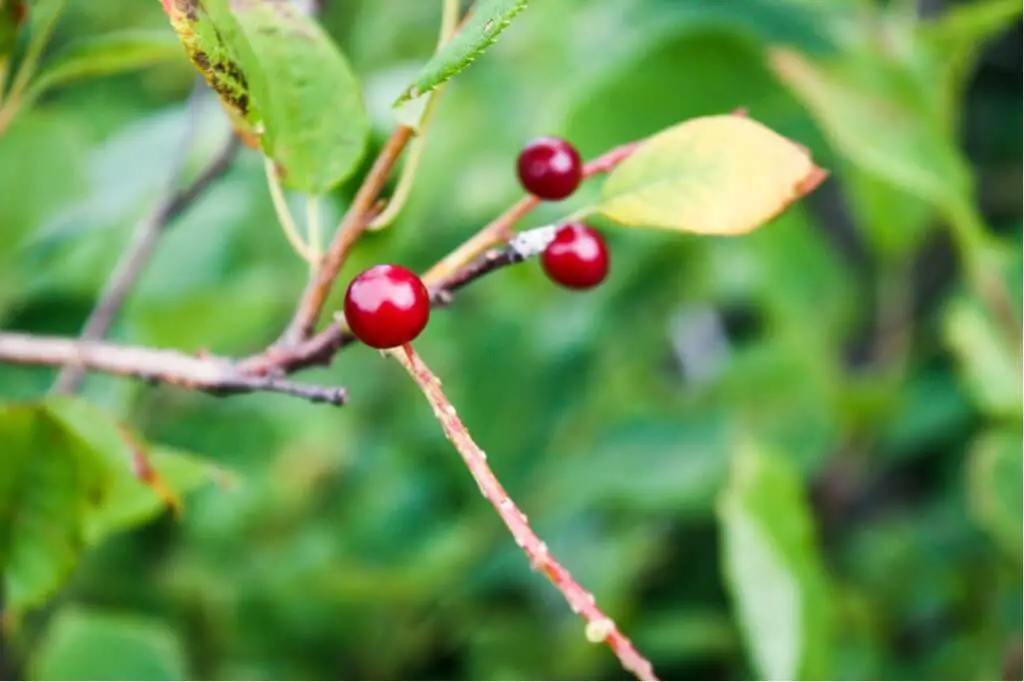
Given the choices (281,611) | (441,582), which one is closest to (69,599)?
(281,611)

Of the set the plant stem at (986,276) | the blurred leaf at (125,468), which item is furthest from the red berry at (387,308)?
the plant stem at (986,276)

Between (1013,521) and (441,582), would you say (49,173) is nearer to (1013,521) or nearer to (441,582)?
(441,582)

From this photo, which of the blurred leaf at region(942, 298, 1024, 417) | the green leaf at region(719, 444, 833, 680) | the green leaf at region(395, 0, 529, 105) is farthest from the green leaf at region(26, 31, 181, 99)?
the blurred leaf at region(942, 298, 1024, 417)

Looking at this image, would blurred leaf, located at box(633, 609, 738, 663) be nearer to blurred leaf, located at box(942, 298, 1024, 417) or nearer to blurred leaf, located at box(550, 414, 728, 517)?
blurred leaf, located at box(550, 414, 728, 517)

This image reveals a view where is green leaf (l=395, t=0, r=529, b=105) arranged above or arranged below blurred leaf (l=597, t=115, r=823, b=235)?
above

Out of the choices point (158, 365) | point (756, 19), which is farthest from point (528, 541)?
point (756, 19)

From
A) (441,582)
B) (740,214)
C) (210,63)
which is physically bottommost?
(441,582)
